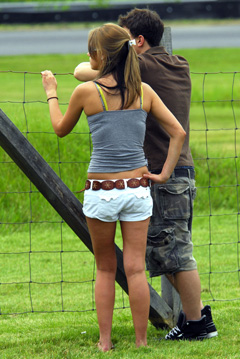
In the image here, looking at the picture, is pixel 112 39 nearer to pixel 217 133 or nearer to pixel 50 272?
pixel 50 272

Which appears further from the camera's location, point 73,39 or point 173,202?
point 73,39

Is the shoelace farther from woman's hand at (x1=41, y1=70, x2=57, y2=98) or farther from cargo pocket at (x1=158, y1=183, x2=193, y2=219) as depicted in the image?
woman's hand at (x1=41, y1=70, x2=57, y2=98)

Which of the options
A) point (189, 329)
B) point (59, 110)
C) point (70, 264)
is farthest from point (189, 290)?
point (70, 264)

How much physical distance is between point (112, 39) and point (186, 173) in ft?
2.96

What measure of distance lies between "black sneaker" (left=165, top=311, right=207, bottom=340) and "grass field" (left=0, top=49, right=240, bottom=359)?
9 centimetres

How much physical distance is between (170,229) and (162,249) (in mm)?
118

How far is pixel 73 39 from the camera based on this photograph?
24859 millimetres

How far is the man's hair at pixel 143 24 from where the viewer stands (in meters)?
3.68

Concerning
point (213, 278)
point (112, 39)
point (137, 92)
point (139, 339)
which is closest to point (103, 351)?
point (139, 339)

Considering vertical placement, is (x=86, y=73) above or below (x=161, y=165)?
above

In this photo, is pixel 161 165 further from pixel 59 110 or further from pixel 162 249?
pixel 59 110

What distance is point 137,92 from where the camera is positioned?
3412mm

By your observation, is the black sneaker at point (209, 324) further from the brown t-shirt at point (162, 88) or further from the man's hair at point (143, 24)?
the man's hair at point (143, 24)

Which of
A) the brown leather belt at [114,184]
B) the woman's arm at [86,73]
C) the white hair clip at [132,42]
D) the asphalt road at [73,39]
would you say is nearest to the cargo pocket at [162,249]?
the brown leather belt at [114,184]
